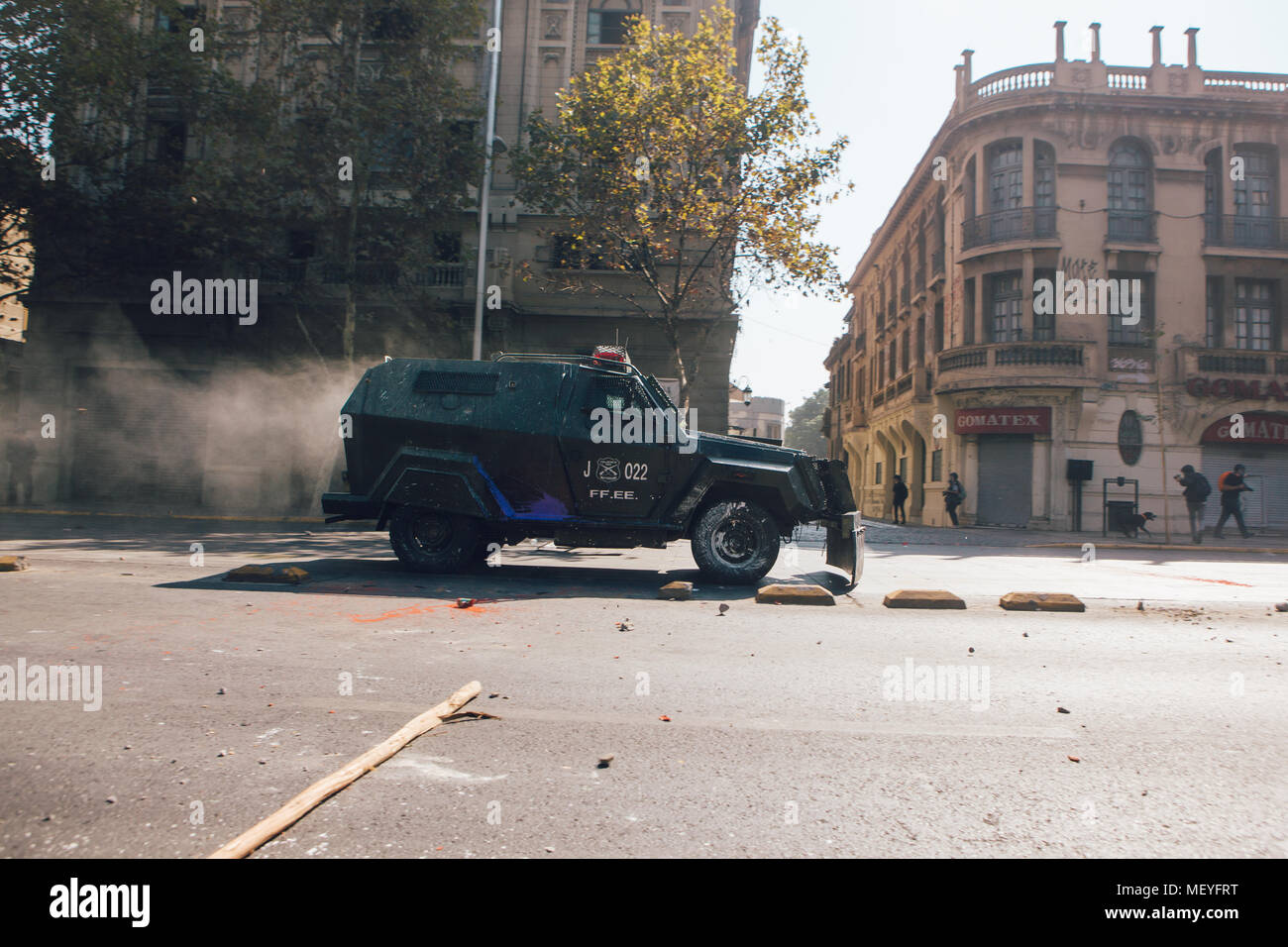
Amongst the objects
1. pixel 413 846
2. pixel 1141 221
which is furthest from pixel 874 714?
pixel 1141 221

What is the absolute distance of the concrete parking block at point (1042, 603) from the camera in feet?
24.7

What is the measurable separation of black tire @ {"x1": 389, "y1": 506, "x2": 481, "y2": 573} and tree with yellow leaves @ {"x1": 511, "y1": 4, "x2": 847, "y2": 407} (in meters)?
11.6

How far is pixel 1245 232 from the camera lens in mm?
26516

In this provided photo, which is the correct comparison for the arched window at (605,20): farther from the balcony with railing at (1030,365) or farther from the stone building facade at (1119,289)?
the balcony with railing at (1030,365)

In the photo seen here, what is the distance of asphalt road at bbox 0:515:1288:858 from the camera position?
2.61 metres

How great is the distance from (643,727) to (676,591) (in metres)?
4.15

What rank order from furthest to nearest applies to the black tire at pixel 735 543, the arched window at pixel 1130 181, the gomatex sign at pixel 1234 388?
1. the arched window at pixel 1130 181
2. the gomatex sign at pixel 1234 388
3. the black tire at pixel 735 543

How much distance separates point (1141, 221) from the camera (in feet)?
85.7

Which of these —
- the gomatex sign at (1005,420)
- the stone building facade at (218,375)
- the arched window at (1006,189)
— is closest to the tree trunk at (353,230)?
the stone building facade at (218,375)

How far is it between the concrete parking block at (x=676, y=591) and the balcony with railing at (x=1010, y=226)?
23347 mm

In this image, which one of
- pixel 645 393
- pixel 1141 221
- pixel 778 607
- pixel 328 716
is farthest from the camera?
pixel 1141 221
